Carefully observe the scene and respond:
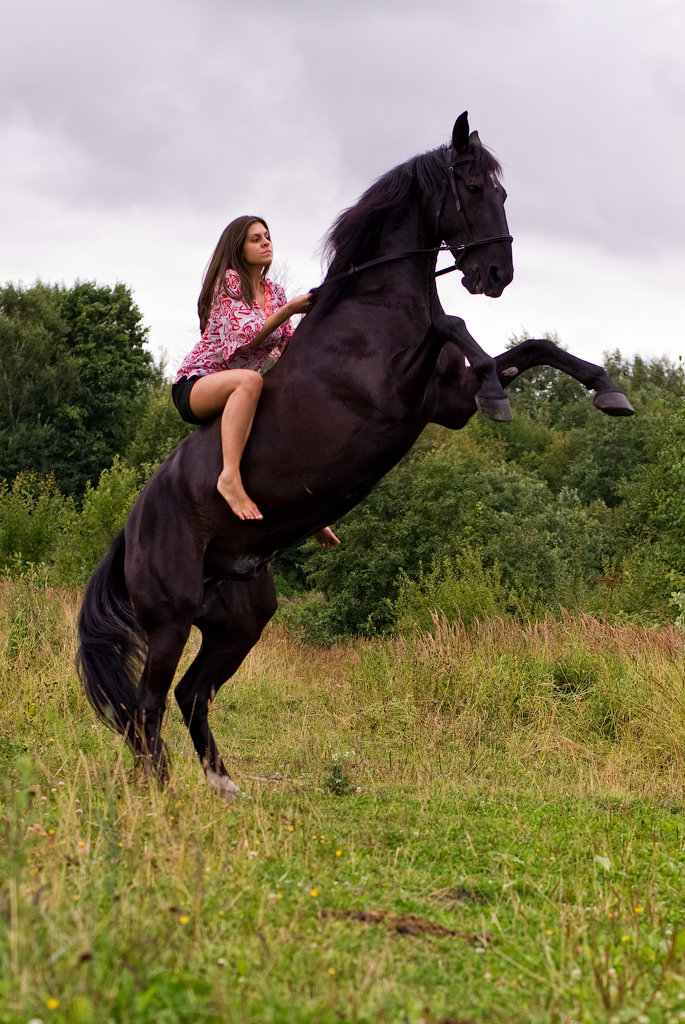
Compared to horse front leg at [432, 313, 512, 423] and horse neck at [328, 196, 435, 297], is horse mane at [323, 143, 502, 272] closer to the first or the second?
horse neck at [328, 196, 435, 297]

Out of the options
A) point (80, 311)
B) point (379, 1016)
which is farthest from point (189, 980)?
point (80, 311)

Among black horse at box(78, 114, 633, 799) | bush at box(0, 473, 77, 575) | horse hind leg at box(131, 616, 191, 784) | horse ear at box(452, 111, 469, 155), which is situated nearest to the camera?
black horse at box(78, 114, 633, 799)

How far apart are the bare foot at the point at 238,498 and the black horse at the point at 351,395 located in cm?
9

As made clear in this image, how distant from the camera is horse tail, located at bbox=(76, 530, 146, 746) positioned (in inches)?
253

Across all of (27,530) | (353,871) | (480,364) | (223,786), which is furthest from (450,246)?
(27,530)

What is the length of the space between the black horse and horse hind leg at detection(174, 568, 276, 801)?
1.33ft

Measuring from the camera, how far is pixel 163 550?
607 centimetres

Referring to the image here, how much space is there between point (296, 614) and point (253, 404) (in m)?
21.0

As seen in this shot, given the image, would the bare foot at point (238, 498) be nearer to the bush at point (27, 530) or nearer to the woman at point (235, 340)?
the woman at point (235, 340)

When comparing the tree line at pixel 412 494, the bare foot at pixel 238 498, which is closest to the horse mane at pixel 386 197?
the bare foot at pixel 238 498

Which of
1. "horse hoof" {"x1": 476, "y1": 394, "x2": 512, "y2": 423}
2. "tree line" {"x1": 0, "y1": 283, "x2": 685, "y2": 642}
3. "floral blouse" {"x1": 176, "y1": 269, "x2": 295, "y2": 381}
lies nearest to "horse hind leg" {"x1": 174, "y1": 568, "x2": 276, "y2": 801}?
"floral blouse" {"x1": 176, "y1": 269, "x2": 295, "y2": 381}

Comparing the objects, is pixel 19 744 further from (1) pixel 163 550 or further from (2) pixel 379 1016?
(2) pixel 379 1016

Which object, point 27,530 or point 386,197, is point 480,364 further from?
point 27,530

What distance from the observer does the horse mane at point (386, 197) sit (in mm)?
5539
